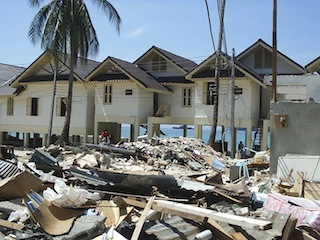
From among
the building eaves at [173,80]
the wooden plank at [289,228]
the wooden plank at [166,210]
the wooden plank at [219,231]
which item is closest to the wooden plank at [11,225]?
the wooden plank at [166,210]

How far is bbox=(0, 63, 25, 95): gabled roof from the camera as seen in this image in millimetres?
30245

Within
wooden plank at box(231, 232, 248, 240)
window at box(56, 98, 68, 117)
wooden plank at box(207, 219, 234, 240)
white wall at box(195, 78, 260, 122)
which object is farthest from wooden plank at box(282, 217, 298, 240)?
window at box(56, 98, 68, 117)

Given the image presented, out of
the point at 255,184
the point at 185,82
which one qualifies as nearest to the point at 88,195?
the point at 255,184

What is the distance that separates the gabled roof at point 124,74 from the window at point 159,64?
92cm

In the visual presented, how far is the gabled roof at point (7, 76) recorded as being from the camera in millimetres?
30245

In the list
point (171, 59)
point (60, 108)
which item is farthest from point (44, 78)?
point (171, 59)

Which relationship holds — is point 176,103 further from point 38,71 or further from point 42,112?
point 38,71

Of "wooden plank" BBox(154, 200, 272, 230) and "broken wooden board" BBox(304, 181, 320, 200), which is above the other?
"wooden plank" BBox(154, 200, 272, 230)

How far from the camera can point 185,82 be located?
84.6ft

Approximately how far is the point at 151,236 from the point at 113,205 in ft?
3.87

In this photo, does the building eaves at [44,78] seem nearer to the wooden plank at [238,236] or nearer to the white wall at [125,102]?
the white wall at [125,102]

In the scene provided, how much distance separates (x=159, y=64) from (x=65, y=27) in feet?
26.1

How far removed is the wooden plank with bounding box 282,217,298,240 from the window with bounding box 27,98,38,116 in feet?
89.0

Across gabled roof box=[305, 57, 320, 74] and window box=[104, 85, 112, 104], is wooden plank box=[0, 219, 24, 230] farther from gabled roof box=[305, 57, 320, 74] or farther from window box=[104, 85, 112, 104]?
window box=[104, 85, 112, 104]
